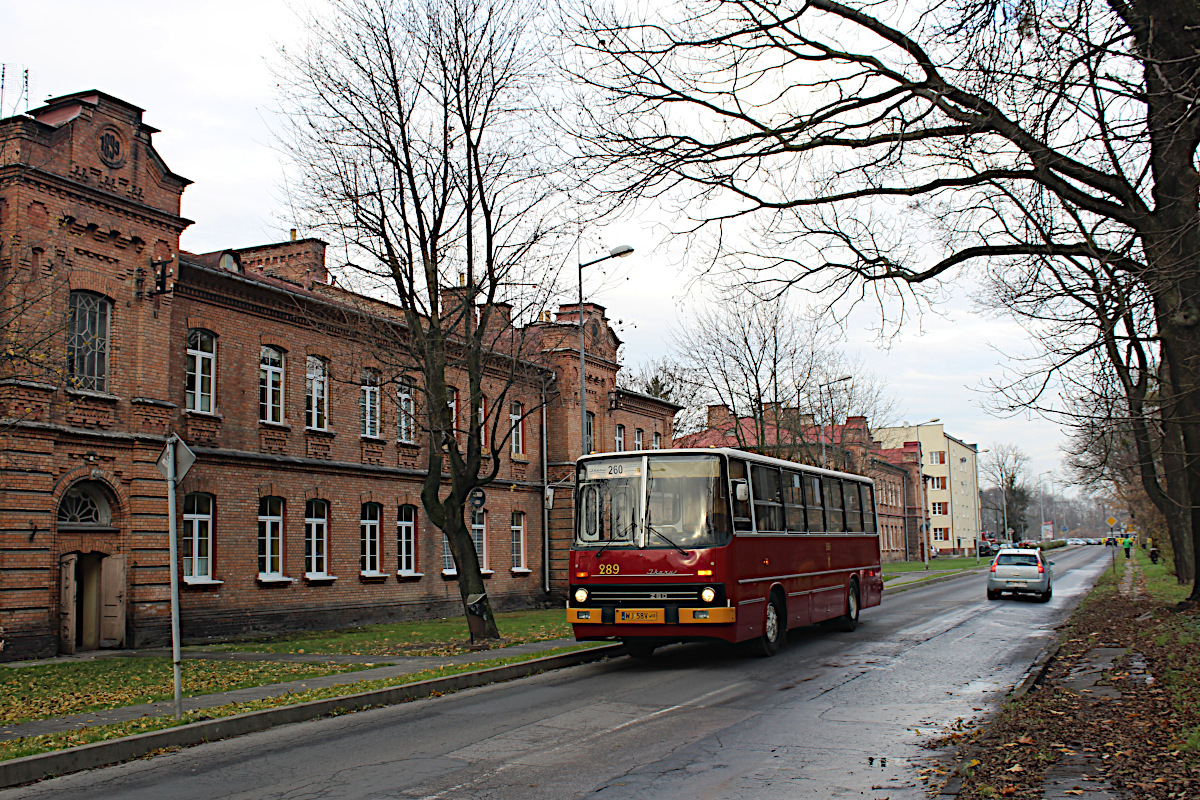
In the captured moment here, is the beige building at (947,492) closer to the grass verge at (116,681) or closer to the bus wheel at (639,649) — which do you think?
the bus wheel at (639,649)

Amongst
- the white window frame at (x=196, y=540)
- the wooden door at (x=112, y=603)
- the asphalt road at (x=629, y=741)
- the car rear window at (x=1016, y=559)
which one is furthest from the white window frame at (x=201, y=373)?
the car rear window at (x=1016, y=559)

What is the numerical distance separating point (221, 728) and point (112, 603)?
11.5m

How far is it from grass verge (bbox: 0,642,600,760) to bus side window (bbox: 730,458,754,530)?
4.24 metres

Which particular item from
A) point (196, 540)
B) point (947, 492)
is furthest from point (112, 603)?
point (947, 492)

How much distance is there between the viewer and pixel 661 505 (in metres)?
14.8

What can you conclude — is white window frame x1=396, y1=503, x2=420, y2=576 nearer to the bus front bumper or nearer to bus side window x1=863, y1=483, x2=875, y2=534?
bus side window x1=863, y1=483, x2=875, y2=534

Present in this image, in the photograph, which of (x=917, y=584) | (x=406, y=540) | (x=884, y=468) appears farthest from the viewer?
(x=884, y=468)

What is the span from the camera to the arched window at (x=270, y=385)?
2455 cm

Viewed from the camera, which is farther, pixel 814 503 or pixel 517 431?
pixel 517 431

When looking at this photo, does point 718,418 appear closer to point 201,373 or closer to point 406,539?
point 406,539

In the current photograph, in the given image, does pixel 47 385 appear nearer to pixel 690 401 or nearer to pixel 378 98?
pixel 378 98

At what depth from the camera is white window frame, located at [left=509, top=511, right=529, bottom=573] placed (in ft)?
115

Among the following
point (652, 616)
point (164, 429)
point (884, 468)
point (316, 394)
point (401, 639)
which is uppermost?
point (316, 394)

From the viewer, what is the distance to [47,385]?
18344mm
